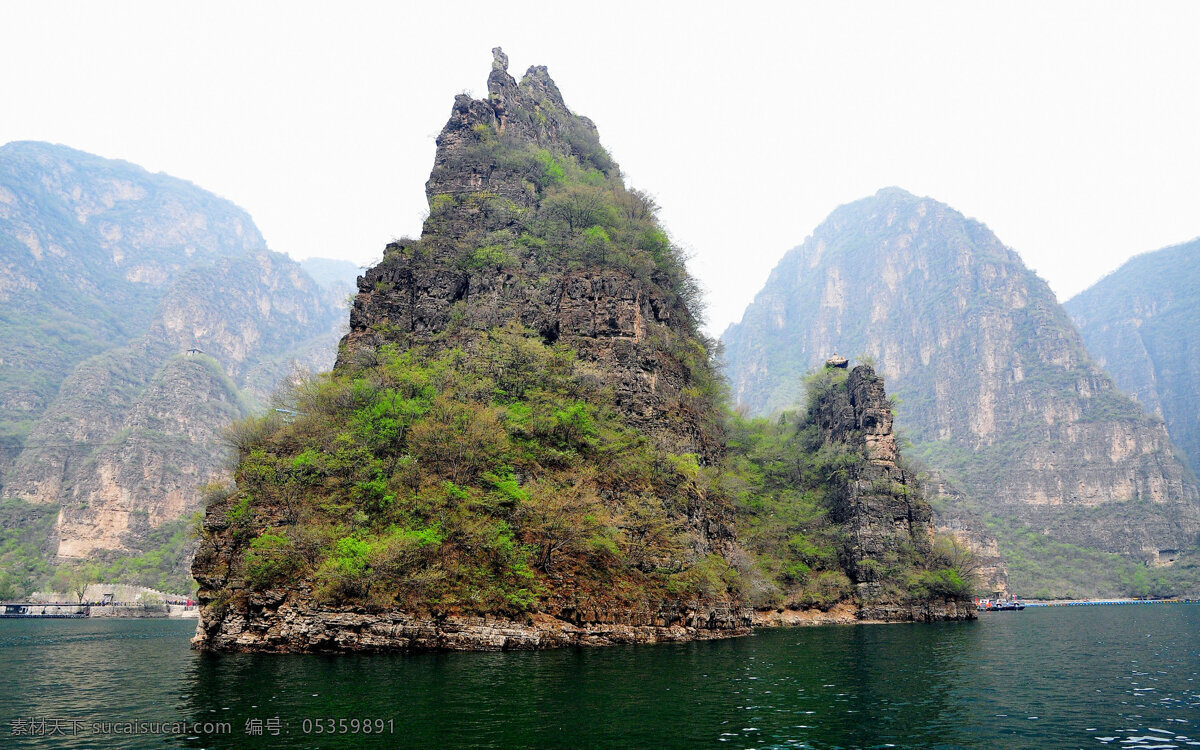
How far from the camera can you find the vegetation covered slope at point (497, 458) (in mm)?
43094

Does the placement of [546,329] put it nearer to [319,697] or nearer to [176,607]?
[319,697]

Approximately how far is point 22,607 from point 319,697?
13674cm

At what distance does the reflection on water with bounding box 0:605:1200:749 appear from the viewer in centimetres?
1956

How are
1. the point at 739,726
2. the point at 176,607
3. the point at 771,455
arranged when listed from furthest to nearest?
the point at 176,607 → the point at 771,455 → the point at 739,726

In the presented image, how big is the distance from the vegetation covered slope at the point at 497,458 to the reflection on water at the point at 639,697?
4.44m

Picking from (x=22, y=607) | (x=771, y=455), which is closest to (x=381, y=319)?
(x=771, y=455)

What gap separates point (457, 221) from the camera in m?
74.0

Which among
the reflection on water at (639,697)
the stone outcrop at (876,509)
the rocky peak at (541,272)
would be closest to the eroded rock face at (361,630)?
the reflection on water at (639,697)

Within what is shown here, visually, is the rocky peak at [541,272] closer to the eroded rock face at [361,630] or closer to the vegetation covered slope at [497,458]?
the vegetation covered slope at [497,458]

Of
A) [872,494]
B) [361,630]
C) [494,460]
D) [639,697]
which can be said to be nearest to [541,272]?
[494,460]

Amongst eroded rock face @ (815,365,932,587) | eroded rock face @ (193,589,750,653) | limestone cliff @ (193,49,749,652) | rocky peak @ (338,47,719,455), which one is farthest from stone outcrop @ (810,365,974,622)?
eroded rock face @ (193,589,750,653)

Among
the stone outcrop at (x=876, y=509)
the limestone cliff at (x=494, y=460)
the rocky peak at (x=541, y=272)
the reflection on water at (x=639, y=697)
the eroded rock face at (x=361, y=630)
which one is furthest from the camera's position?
the stone outcrop at (x=876, y=509)

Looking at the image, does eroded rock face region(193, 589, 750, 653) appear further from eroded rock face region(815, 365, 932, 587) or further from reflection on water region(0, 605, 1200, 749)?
eroded rock face region(815, 365, 932, 587)

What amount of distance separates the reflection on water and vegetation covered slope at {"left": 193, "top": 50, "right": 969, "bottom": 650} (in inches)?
175
